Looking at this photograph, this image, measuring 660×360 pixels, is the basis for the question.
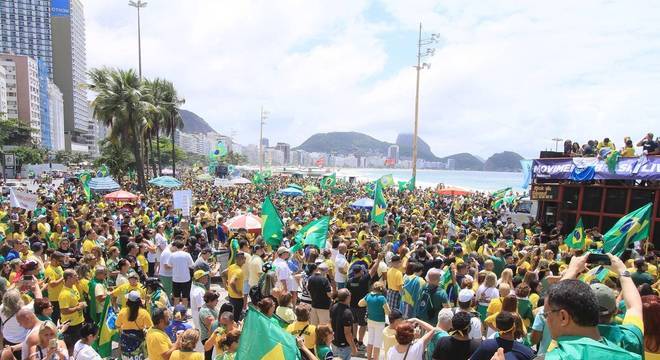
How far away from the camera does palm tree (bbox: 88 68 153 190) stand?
25297 mm

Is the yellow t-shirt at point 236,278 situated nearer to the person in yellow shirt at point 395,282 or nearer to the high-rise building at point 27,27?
the person in yellow shirt at point 395,282

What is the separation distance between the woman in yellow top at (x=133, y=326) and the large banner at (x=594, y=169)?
Result: 540 inches

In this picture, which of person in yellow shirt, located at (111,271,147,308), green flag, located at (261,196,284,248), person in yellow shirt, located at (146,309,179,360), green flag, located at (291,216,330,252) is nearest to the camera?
person in yellow shirt, located at (146,309,179,360)

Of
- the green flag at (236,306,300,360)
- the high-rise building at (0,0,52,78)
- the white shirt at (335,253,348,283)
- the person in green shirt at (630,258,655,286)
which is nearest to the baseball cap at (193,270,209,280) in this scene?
the white shirt at (335,253,348,283)

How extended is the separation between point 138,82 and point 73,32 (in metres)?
142

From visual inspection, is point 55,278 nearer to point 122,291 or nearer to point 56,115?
point 122,291

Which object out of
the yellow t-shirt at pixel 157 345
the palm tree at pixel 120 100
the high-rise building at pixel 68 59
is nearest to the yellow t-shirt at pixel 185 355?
the yellow t-shirt at pixel 157 345

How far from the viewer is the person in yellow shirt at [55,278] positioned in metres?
6.16

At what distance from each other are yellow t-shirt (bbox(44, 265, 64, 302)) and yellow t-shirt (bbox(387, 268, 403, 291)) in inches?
190

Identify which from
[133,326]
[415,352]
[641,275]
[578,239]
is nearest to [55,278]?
[133,326]

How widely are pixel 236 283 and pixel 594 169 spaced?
1234 cm

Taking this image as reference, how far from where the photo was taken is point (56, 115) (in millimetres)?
123875

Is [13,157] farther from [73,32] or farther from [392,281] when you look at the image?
[73,32]

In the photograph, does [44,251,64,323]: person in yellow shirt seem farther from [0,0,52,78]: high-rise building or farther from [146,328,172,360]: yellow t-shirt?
[0,0,52,78]: high-rise building
